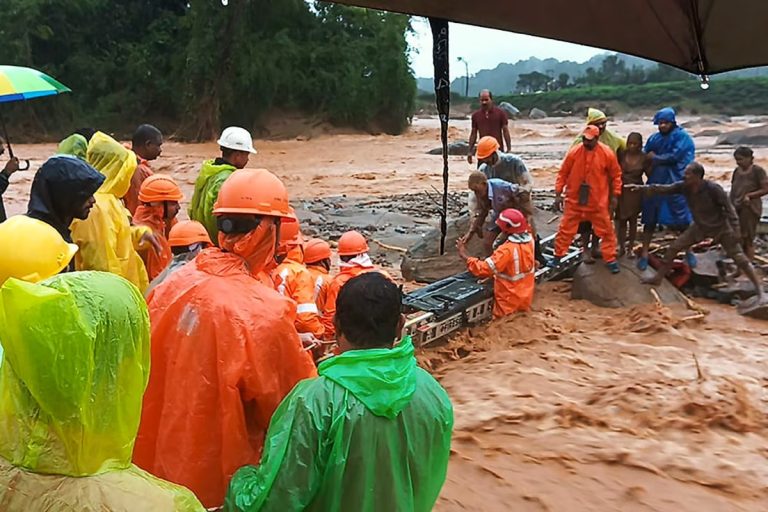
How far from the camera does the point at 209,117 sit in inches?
1058

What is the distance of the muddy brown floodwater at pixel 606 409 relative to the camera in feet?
13.3

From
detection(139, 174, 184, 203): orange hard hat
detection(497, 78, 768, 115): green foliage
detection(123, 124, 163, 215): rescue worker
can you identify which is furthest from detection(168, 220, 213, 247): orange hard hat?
detection(497, 78, 768, 115): green foliage

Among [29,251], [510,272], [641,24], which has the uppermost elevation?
[641,24]

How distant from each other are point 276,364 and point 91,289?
0.83 meters

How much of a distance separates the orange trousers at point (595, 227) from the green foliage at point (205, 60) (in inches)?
817

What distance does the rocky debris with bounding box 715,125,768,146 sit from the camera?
2412 centimetres

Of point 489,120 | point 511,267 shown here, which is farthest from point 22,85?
point 489,120

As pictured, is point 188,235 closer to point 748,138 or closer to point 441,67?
point 441,67

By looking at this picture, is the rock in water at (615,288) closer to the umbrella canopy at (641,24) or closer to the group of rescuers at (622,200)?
→ the group of rescuers at (622,200)

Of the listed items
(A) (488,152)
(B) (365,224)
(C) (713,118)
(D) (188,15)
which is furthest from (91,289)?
(C) (713,118)

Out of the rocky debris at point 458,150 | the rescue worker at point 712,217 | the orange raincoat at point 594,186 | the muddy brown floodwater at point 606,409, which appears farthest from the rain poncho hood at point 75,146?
the rocky debris at point 458,150

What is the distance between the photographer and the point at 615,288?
7.79 meters

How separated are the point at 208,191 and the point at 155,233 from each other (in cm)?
99

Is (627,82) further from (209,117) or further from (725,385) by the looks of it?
(725,385)
